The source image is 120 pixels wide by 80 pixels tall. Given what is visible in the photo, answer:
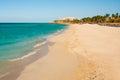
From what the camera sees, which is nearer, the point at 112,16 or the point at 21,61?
the point at 21,61

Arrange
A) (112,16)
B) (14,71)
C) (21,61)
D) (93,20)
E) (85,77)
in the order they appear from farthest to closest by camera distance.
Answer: (93,20) < (112,16) < (21,61) < (14,71) < (85,77)

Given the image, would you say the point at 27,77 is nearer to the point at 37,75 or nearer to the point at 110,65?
the point at 37,75

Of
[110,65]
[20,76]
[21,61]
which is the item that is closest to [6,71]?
[20,76]

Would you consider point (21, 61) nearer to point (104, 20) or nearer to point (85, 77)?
point (85, 77)

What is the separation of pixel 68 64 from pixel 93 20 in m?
154

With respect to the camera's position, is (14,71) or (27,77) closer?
(27,77)

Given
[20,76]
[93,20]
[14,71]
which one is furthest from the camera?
[93,20]

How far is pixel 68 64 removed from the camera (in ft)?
40.6

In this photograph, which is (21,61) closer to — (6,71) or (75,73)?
(6,71)

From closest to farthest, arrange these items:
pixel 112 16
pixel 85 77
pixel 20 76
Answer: pixel 85 77 → pixel 20 76 → pixel 112 16

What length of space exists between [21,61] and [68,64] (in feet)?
10.8

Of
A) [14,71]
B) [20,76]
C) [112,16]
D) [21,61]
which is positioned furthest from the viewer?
[112,16]

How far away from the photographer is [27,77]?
376 inches

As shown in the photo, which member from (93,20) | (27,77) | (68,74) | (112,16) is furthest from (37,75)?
(93,20)
